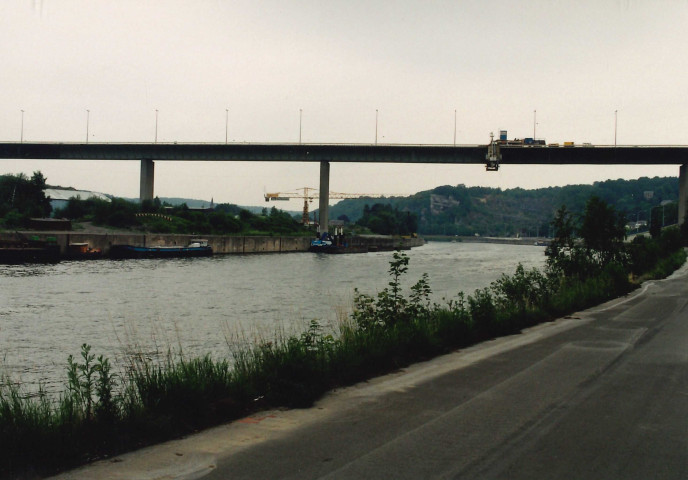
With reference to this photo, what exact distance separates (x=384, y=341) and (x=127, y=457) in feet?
22.4

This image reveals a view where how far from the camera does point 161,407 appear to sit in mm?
8617

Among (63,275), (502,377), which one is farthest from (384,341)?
(63,275)

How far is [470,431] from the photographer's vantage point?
8312mm

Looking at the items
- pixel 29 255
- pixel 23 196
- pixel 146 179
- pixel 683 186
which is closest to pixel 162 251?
pixel 29 255

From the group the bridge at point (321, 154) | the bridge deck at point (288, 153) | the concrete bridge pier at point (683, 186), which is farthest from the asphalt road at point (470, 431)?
the concrete bridge pier at point (683, 186)

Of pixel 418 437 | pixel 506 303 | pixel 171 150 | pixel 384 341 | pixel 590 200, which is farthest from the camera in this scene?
pixel 171 150

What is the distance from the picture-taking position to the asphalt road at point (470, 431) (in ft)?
22.8

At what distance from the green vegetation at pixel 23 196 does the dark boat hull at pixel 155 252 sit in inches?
931

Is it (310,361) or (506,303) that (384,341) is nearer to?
(310,361)

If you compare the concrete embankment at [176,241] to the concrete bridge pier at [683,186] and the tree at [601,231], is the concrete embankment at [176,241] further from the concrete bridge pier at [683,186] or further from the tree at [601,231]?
the concrete bridge pier at [683,186]

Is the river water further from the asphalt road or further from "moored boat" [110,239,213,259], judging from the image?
"moored boat" [110,239,213,259]

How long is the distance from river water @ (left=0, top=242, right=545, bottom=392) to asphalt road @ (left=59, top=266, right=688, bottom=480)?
166 inches

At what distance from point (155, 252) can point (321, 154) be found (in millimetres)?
37700

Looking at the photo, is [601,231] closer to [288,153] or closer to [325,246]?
[288,153]
